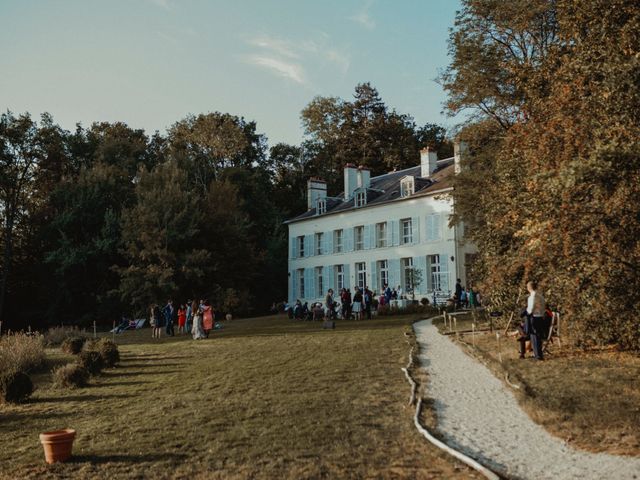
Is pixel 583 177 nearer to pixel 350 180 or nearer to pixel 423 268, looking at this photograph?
pixel 423 268

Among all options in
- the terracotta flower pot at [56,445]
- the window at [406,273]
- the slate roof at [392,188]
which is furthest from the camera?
the slate roof at [392,188]

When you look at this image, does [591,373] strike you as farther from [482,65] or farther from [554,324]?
[482,65]

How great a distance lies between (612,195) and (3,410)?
9.33m

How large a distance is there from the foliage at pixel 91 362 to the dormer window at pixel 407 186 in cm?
2640

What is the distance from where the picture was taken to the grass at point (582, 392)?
23.5 ft

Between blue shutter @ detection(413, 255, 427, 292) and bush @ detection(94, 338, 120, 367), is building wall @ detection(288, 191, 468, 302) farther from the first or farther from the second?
bush @ detection(94, 338, 120, 367)

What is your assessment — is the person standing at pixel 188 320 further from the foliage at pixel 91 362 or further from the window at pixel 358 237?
the window at pixel 358 237

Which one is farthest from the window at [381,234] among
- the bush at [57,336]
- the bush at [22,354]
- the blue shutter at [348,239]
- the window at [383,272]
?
the bush at [22,354]

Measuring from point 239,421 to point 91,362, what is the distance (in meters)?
6.34

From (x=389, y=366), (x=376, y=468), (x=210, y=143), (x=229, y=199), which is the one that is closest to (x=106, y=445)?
(x=376, y=468)

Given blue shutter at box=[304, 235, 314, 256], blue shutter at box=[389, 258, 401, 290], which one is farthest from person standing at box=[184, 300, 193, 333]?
blue shutter at box=[304, 235, 314, 256]

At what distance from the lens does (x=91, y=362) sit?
1362 cm

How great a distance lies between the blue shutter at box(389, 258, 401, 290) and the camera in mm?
38031

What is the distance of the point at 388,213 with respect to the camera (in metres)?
39.3
